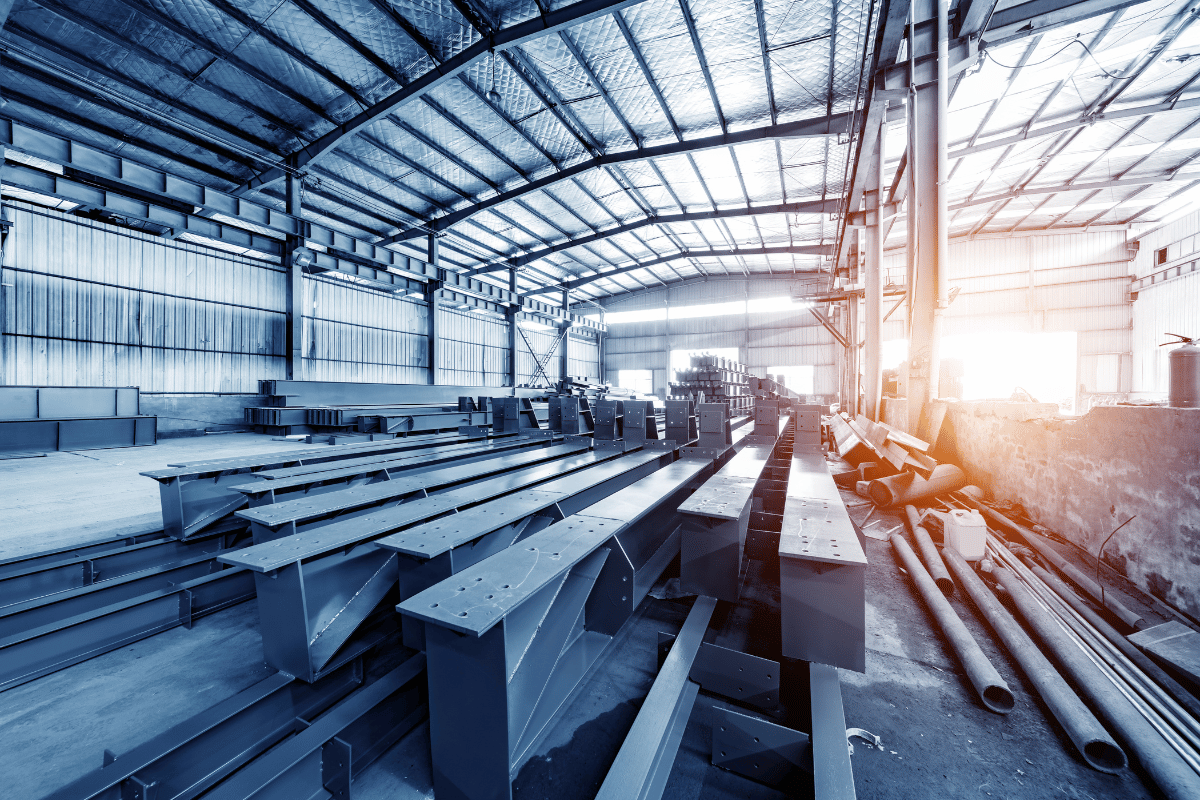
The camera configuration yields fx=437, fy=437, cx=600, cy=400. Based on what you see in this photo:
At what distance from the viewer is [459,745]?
1.25 metres

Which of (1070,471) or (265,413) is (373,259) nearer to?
(265,413)

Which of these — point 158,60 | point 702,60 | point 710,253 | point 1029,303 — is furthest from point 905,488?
point 1029,303

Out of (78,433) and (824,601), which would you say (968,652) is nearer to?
(824,601)

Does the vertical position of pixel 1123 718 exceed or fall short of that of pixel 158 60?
it falls short

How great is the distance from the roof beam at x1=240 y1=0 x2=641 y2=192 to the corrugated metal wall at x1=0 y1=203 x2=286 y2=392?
3.46m

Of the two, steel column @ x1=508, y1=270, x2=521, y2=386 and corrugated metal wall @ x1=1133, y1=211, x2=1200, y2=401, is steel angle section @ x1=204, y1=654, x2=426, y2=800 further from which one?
corrugated metal wall @ x1=1133, y1=211, x2=1200, y2=401

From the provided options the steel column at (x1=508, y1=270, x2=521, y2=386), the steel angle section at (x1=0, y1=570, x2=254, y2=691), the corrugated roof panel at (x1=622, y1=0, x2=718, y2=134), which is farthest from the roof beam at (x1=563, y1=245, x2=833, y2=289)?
the steel angle section at (x1=0, y1=570, x2=254, y2=691)

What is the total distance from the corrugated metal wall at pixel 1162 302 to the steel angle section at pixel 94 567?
831 inches

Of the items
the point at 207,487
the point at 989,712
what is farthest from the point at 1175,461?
the point at 207,487

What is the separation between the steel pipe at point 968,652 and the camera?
1714mm

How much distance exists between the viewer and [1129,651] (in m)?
1.90

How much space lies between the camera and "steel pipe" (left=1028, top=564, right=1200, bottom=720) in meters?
1.64

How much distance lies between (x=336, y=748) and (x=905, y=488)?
4.54 meters

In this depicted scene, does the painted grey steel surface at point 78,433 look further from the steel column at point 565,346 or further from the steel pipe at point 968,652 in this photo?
the steel column at point 565,346
